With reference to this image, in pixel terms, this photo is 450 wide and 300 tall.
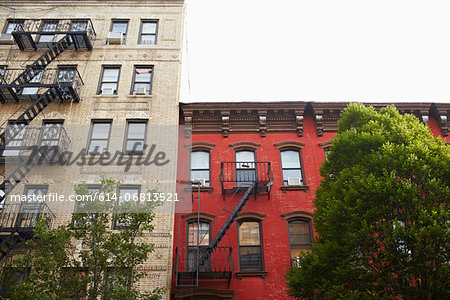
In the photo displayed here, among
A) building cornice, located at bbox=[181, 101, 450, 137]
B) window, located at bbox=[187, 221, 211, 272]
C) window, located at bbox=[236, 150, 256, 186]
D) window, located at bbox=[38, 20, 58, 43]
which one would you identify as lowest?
window, located at bbox=[187, 221, 211, 272]

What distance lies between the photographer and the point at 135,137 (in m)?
15.5

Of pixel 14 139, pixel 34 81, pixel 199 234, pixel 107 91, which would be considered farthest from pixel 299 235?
pixel 34 81

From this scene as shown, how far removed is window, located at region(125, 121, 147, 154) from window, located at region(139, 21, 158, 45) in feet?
16.3

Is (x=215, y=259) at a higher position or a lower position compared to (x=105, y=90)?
lower

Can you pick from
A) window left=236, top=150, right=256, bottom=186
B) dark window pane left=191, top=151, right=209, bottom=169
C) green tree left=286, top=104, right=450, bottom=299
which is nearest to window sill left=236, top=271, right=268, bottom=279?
green tree left=286, top=104, right=450, bottom=299

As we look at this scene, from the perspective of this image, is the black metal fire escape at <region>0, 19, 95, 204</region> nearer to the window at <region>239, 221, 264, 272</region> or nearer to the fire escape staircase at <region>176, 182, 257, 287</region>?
the fire escape staircase at <region>176, 182, 257, 287</region>

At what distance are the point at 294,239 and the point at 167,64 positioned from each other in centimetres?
998

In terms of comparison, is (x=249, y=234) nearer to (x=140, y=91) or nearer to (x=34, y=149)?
(x=140, y=91)

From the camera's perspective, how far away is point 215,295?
12266 mm

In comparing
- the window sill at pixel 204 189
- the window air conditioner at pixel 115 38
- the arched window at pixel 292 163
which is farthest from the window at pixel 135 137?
the arched window at pixel 292 163

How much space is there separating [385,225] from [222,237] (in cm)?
599

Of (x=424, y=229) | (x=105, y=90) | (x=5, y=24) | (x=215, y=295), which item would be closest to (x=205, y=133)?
(x=105, y=90)

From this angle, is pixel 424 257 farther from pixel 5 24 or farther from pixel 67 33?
pixel 5 24

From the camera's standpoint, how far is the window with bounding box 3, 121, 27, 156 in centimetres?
1404
